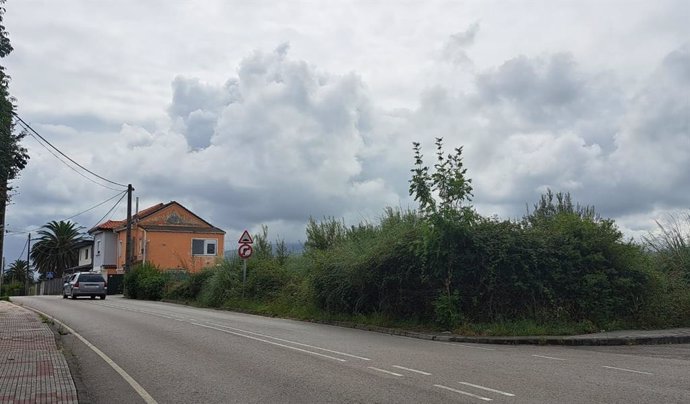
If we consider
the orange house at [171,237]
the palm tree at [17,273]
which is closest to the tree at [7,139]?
the orange house at [171,237]

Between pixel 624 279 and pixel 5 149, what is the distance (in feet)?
52.7

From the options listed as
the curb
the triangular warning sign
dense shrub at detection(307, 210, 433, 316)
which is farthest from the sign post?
the curb

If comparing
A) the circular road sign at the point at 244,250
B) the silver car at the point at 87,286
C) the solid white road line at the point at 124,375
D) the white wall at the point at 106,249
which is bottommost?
the solid white road line at the point at 124,375

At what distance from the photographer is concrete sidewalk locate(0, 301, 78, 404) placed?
792 cm

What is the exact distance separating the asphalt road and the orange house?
4470 centimetres

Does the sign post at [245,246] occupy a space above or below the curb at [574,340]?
above

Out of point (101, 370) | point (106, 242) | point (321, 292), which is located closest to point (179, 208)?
point (106, 242)

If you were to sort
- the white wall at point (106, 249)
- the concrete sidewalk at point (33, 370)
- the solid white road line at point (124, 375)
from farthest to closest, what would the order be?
the white wall at point (106, 249), the solid white road line at point (124, 375), the concrete sidewalk at point (33, 370)

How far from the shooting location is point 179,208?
207ft

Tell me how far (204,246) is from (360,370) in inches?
2128

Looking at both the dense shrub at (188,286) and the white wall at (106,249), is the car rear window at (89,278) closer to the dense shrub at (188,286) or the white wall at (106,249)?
the dense shrub at (188,286)

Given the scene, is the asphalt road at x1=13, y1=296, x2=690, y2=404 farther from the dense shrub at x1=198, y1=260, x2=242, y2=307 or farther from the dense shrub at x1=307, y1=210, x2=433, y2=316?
the dense shrub at x1=198, y1=260, x2=242, y2=307

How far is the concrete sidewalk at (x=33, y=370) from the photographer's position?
7.92 m

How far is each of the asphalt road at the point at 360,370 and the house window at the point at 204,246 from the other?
152 feet
